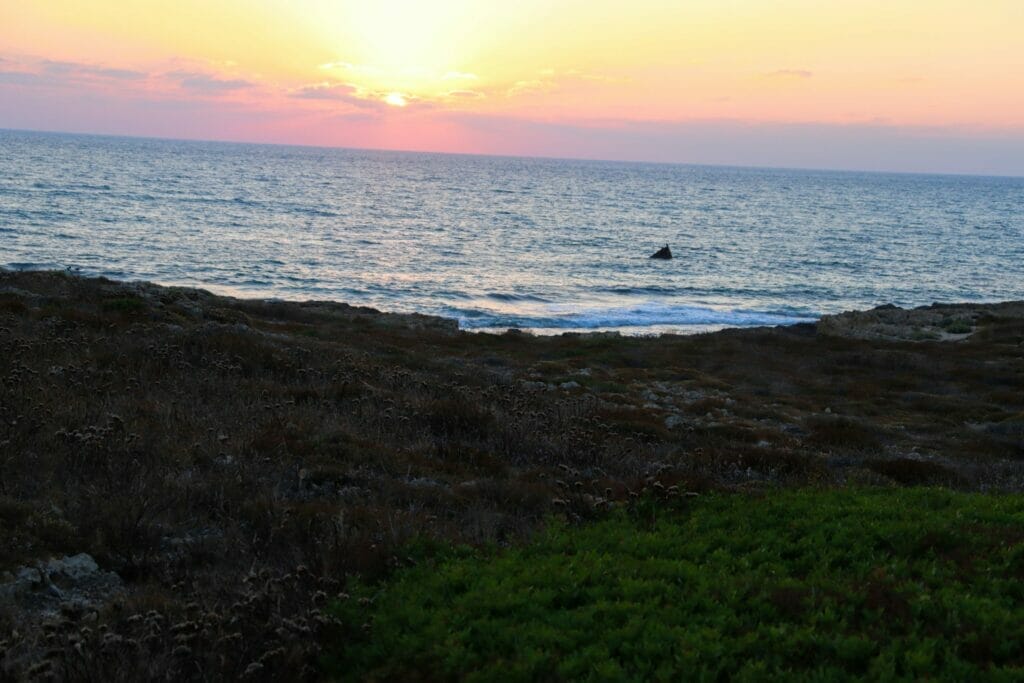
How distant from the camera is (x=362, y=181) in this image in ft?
562

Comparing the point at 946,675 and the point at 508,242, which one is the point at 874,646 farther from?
the point at 508,242

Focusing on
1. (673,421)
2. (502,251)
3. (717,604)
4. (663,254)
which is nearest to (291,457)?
(717,604)

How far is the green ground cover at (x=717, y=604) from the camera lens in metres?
5.86

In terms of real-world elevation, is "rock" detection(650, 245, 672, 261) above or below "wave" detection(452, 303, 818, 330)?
above

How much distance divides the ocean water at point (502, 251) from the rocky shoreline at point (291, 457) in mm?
22375

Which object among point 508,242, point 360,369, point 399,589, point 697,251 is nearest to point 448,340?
point 360,369

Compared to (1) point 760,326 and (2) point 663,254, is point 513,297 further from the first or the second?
(2) point 663,254

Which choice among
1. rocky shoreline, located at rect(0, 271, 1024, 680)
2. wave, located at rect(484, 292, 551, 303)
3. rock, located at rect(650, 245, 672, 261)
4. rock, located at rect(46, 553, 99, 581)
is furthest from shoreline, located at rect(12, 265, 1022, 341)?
rock, located at rect(46, 553, 99, 581)

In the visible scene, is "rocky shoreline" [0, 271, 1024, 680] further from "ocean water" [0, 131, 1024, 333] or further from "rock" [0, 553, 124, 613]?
"ocean water" [0, 131, 1024, 333]

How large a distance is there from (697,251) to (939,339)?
4374 cm

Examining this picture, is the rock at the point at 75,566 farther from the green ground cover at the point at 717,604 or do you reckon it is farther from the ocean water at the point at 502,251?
the ocean water at the point at 502,251

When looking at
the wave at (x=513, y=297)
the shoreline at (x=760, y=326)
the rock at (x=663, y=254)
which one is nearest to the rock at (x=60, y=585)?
the shoreline at (x=760, y=326)

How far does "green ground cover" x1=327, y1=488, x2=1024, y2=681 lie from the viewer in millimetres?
5863

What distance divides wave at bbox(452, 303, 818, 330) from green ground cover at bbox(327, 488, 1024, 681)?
1385 inches
